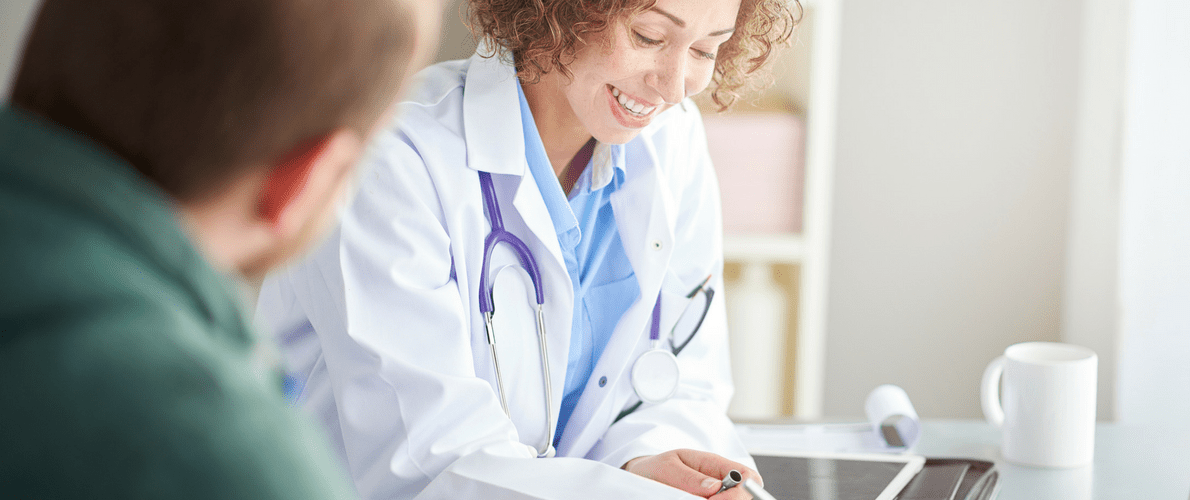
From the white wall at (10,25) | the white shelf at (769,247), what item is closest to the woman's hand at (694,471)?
the white shelf at (769,247)

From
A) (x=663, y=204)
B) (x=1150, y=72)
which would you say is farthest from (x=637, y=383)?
(x=1150, y=72)

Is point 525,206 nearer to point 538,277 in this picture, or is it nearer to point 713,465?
point 538,277

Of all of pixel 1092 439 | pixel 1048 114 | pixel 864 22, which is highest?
pixel 864 22

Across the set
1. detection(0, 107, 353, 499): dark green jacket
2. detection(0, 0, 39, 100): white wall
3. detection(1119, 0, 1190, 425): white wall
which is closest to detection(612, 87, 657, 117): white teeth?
detection(0, 107, 353, 499): dark green jacket

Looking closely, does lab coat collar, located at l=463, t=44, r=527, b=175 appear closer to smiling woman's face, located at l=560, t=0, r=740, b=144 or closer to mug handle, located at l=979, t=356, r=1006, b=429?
smiling woman's face, located at l=560, t=0, r=740, b=144

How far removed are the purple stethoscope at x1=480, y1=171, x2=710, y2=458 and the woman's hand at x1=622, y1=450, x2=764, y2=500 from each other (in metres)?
0.14

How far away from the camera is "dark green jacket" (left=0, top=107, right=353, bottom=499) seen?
0.39 m

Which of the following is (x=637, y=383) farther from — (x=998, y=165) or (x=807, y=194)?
(x=998, y=165)

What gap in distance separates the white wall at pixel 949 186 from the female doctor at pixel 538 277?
1.03 metres

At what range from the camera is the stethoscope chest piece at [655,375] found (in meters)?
1.36

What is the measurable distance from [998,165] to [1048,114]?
17cm

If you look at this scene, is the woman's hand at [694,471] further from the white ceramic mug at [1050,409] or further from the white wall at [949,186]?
the white wall at [949,186]

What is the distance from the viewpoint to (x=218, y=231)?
479mm

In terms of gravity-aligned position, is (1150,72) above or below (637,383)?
above
